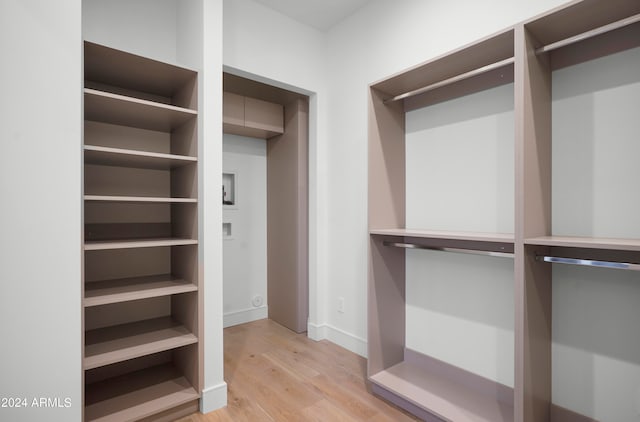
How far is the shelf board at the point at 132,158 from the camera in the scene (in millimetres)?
1623

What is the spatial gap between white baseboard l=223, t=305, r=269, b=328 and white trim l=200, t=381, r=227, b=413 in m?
1.34

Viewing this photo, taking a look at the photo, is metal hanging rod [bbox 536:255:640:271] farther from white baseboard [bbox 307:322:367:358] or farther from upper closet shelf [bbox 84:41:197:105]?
upper closet shelf [bbox 84:41:197:105]

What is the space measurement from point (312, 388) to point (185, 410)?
79 centimetres

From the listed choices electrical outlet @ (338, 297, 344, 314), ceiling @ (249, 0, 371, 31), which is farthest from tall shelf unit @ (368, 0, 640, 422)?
ceiling @ (249, 0, 371, 31)

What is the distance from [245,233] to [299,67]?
1.77m

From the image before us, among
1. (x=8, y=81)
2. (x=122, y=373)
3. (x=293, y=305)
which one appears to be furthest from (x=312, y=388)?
(x=8, y=81)

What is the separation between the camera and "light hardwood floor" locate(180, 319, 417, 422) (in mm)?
1839

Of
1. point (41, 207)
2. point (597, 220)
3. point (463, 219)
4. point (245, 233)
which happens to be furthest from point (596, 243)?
point (245, 233)

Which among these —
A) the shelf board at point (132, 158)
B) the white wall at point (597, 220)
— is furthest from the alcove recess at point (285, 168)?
the white wall at point (597, 220)

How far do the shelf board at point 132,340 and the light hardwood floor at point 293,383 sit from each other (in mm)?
463

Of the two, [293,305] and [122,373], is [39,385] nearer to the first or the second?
[122,373]

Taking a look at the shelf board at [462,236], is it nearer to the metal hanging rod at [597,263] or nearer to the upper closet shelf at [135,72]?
the metal hanging rod at [597,263]

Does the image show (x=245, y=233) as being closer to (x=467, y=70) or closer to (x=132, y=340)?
(x=132, y=340)

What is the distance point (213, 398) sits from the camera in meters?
1.89
